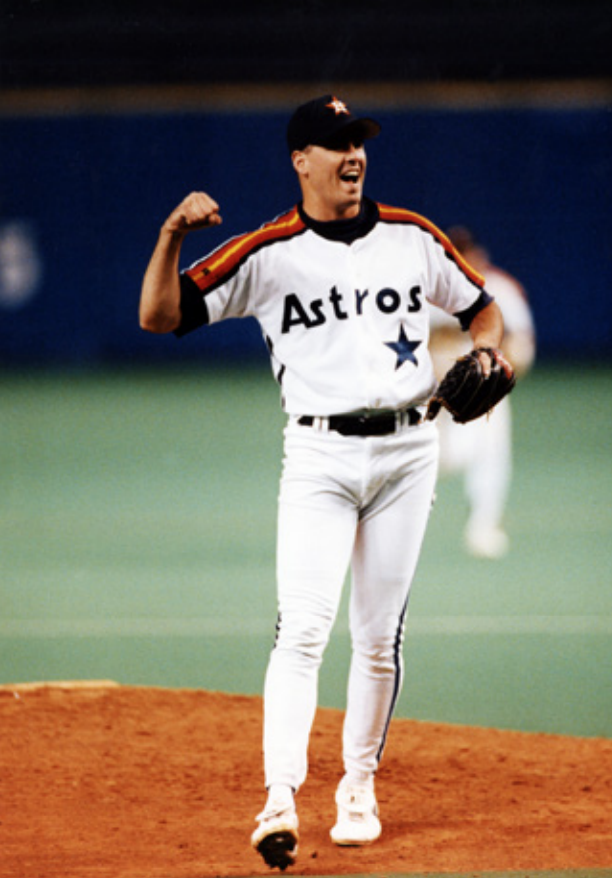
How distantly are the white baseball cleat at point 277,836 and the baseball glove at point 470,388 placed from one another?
3.66ft

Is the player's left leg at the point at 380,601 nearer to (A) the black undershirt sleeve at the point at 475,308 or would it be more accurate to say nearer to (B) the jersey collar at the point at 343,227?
(A) the black undershirt sleeve at the point at 475,308

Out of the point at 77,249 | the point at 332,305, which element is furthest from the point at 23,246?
the point at 332,305

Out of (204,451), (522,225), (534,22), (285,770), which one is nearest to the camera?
(285,770)

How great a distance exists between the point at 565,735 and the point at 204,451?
8.91 m

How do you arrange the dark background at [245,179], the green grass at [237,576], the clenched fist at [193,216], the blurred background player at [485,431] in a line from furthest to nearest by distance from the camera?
the dark background at [245,179], the blurred background player at [485,431], the green grass at [237,576], the clenched fist at [193,216]

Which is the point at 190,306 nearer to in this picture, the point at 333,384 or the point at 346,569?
the point at 333,384

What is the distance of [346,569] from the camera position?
4.07 meters

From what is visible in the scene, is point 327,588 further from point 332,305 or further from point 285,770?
point 332,305

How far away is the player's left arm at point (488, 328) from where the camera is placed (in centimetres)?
426

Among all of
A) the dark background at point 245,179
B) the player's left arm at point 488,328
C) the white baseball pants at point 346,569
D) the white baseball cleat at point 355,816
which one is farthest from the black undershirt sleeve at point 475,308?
the dark background at point 245,179

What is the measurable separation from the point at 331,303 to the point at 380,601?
0.83m

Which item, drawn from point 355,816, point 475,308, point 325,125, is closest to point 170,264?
point 325,125

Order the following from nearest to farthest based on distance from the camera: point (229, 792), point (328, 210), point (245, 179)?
point (328, 210)
point (229, 792)
point (245, 179)

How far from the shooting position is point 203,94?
22125 mm
